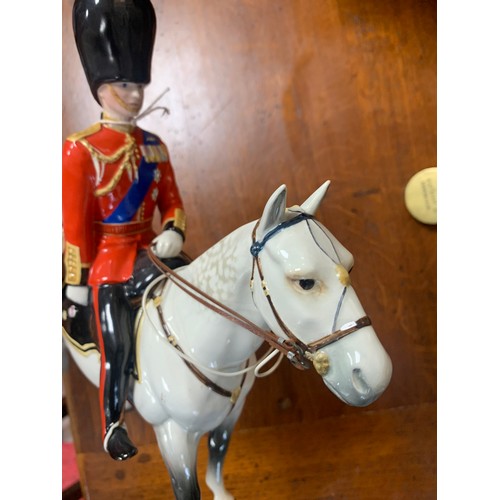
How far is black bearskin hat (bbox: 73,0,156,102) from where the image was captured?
86cm

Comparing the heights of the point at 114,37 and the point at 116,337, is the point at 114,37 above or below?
above

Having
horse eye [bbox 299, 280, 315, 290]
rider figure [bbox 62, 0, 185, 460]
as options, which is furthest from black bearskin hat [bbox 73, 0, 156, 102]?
horse eye [bbox 299, 280, 315, 290]

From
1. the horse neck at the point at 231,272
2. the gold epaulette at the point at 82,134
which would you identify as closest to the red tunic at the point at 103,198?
the gold epaulette at the point at 82,134

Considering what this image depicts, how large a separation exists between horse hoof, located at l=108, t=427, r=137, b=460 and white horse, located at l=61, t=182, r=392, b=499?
2.3 inches

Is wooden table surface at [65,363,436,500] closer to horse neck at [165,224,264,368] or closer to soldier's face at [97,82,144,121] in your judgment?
horse neck at [165,224,264,368]

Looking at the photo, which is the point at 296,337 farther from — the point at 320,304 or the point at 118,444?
the point at 118,444

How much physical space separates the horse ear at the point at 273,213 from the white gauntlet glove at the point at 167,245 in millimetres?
308

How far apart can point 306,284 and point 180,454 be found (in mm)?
492

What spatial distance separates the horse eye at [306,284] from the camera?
671mm

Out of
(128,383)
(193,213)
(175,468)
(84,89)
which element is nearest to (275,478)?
(175,468)

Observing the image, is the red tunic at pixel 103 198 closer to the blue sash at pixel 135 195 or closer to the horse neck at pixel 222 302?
the blue sash at pixel 135 195

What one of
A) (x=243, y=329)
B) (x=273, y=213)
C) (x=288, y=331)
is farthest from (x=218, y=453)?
(x=273, y=213)

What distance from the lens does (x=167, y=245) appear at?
37.8 inches
